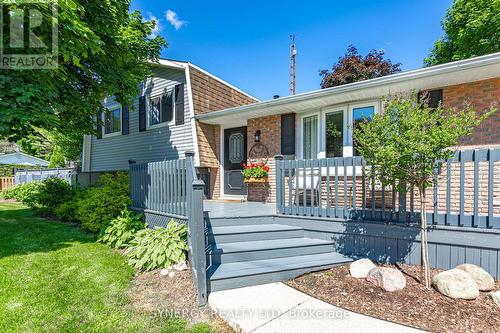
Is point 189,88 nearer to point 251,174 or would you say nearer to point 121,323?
point 251,174

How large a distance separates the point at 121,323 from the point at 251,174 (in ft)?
16.8

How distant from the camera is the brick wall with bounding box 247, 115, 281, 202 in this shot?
7.48 m

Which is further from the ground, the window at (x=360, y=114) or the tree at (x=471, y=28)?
the tree at (x=471, y=28)

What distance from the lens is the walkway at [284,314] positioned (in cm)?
252

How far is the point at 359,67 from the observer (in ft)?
51.4

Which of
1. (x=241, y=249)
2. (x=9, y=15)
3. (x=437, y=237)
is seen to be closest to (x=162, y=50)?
(x=9, y=15)

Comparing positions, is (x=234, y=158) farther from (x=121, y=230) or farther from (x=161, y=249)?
(x=161, y=249)

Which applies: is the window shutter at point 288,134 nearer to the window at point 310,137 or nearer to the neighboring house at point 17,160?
the window at point 310,137

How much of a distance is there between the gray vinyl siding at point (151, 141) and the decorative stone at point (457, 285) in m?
6.75

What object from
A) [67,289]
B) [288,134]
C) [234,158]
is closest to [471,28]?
[288,134]

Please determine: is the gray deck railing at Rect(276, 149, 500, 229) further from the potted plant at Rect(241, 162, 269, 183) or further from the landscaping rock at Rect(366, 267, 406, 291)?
the potted plant at Rect(241, 162, 269, 183)

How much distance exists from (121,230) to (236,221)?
7.69ft

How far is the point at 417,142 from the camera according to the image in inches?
116

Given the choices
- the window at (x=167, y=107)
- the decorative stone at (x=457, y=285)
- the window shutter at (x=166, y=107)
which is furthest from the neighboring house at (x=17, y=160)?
the decorative stone at (x=457, y=285)
